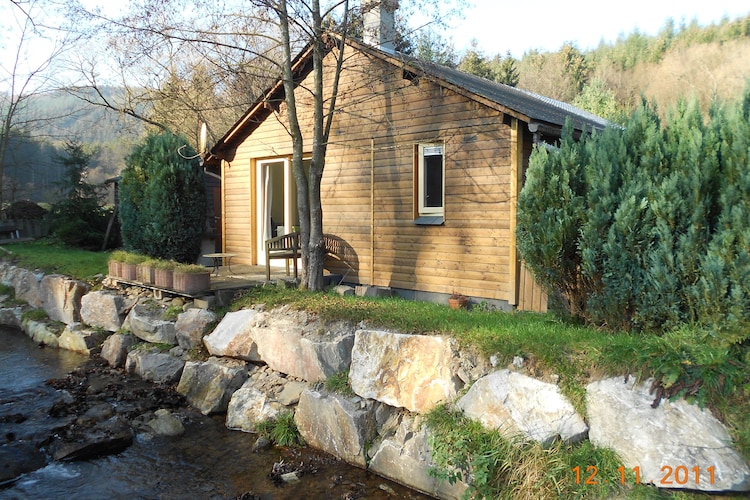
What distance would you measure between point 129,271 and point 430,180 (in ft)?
20.2

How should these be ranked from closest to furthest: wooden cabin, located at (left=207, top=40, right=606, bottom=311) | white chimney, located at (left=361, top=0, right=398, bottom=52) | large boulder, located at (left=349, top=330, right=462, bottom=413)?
large boulder, located at (left=349, top=330, right=462, bottom=413) < wooden cabin, located at (left=207, top=40, right=606, bottom=311) < white chimney, located at (left=361, top=0, right=398, bottom=52)

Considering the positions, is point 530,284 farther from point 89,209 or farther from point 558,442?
point 89,209

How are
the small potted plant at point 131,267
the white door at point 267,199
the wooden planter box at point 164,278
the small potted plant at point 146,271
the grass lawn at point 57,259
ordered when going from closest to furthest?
the wooden planter box at point 164,278
the small potted plant at point 146,271
the small potted plant at point 131,267
the white door at point 267,199
the grass lawn at point 57,259

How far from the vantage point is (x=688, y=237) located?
4.98 metres

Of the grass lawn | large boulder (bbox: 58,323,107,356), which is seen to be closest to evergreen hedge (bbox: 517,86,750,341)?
large boulder (bbox: 58,323,107,356)

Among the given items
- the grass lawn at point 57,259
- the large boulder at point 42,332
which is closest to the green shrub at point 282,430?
the large boulder at point 42,332

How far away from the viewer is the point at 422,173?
9625 millimetres

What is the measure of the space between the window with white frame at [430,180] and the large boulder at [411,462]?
175 inches

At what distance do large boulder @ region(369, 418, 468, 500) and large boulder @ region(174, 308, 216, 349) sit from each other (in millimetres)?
4132

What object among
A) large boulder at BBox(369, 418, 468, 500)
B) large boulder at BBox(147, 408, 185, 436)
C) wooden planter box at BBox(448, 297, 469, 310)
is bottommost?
large boulder at BBox(147, 408, 185, 436)

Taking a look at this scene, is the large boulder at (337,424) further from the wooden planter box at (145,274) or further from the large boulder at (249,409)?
the wooden planter box at (145,274)

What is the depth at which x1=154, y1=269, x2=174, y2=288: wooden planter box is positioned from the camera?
9.59 meters

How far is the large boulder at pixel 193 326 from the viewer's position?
8.93 m

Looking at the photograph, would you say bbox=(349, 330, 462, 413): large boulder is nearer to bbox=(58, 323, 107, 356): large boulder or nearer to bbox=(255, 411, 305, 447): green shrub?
bbox=(255, 411, 305, 447): green shrub
